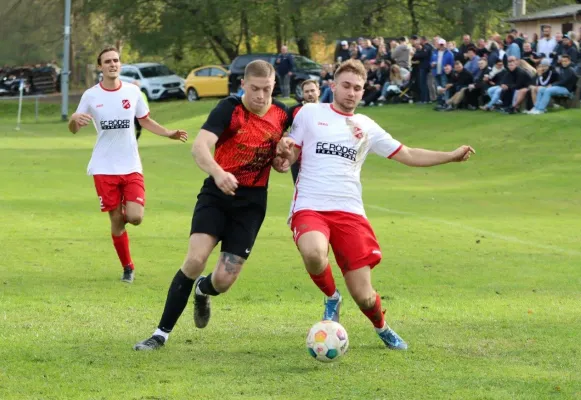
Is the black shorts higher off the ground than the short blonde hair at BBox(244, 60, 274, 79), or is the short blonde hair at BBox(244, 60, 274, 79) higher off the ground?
the short blonde hair at BBox(244, 60, 274, 79)

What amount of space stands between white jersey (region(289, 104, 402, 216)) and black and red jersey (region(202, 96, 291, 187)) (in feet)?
0.61

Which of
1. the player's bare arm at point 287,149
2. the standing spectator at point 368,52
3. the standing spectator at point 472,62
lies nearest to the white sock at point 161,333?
the player's bare arm at point 287,149

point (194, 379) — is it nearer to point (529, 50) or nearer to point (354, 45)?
point (529, 50)

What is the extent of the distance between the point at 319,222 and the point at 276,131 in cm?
79

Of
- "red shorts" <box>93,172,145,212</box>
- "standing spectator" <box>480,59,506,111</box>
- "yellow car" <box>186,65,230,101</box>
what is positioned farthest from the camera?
"yellow car" <box>186,65,230,101</box>

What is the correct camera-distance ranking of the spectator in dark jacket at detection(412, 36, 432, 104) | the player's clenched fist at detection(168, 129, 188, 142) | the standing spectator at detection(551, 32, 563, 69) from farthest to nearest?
the spectator in dark jacket at detection(412, 36, 432, 104), the standing spectator at detection(551, 32, 563, 69), the player's clenched fist at detection(168, 129, 188, 142)

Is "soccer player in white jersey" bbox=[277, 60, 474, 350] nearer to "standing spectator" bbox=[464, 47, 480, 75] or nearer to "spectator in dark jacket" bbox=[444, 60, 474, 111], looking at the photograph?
"standing spectator" bbox=[464, 47, 480, 75]

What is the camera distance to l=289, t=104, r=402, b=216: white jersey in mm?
7949

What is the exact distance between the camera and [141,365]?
24.2 feet

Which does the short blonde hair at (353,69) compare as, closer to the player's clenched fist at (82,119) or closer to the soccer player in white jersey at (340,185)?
the soccer player in white jersey at (340,185)

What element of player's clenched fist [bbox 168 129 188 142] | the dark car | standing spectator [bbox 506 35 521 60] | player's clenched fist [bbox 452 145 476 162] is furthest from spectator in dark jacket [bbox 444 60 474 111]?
player's clenched fist [bbox 452 145 476 162]

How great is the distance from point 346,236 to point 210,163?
3.85 feet

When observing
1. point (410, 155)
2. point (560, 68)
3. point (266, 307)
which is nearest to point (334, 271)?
point (266, 307)

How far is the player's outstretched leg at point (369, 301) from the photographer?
787 centimetres
